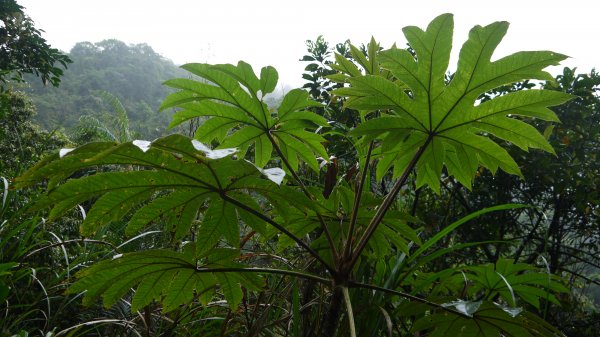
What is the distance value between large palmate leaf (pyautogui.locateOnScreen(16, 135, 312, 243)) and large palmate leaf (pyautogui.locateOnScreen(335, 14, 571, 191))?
255 millimetres

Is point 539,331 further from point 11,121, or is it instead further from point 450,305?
point 11,121

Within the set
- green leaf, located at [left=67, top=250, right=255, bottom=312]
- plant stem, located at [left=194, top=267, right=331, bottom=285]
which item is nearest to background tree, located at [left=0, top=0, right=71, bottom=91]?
green leaf, located at [left=67, top=250, right=255, bottom=312]

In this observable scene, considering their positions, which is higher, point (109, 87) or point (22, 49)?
point (109, 87)

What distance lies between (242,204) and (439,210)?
2006mm

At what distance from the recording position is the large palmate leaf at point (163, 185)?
0.54 m

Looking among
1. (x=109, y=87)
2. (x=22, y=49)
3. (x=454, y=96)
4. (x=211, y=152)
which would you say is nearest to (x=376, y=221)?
(x=454, y=96)

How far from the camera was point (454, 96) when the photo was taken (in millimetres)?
741

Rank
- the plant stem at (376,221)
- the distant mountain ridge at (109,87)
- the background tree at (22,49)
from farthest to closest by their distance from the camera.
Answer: the distant mountain ridge at (109,87)
the background tree at (22,49)
the plant stem at (376,221)

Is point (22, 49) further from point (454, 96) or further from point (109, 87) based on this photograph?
point (109, 87)

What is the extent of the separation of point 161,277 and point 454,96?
0.66m

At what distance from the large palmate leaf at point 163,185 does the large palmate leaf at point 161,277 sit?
0.06 metres

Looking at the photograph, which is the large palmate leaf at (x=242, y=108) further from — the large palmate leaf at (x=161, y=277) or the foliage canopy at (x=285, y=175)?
the large palmate leaf at (x=161, y=277)

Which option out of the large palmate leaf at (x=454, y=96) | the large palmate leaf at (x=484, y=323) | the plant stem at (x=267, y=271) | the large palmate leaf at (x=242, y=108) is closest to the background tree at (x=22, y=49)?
the large palmate leaf at (x=242, y=108)

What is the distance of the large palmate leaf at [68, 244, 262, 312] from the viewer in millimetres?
727
